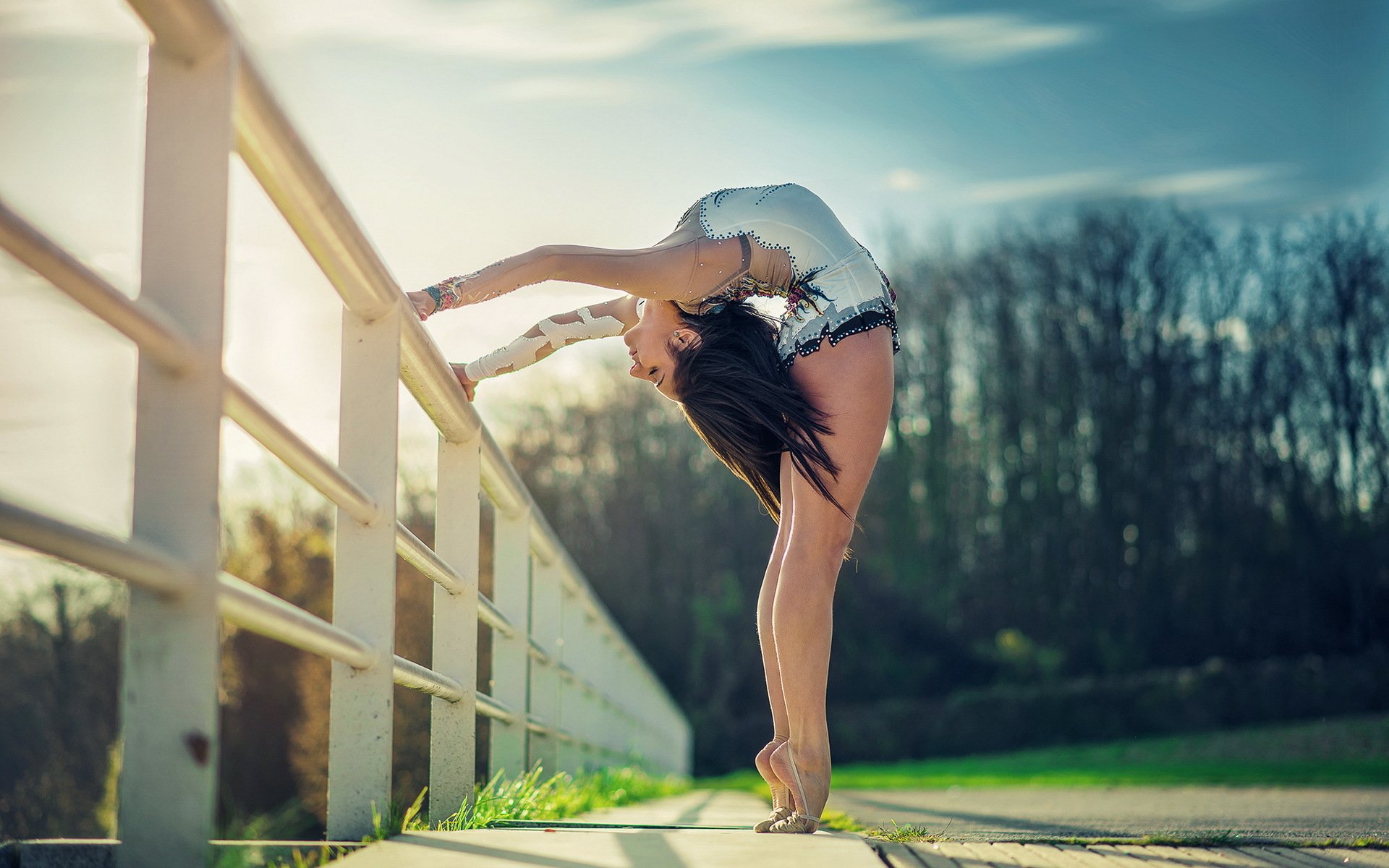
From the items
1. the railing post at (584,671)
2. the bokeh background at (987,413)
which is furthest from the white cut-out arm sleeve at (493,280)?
the bokeh background at (987,413)

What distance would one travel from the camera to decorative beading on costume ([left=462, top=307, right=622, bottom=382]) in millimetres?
2814

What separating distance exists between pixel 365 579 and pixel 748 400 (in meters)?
1.01

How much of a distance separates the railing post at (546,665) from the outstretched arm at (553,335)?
1552mm

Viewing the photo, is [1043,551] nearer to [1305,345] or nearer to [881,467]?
[881,467]

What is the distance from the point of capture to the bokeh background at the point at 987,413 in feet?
51.5

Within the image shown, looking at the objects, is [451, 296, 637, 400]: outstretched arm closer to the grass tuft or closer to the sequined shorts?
the sequined shorts

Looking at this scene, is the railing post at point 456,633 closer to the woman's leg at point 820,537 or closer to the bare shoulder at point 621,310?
the bare shoulder at point 621,310

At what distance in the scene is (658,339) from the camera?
2865mm

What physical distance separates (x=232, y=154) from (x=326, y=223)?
1.22ft

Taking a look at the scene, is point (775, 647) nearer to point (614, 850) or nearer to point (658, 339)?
point (658, 339)

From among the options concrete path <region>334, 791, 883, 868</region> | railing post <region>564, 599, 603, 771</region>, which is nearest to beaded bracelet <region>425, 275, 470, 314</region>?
concrete path <region>334, 791, 883, 868</region>

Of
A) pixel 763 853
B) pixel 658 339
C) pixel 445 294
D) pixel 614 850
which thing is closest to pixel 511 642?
pixel 658 339

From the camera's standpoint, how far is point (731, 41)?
1772 centimetres

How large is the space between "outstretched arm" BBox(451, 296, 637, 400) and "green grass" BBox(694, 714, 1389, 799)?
486cm
